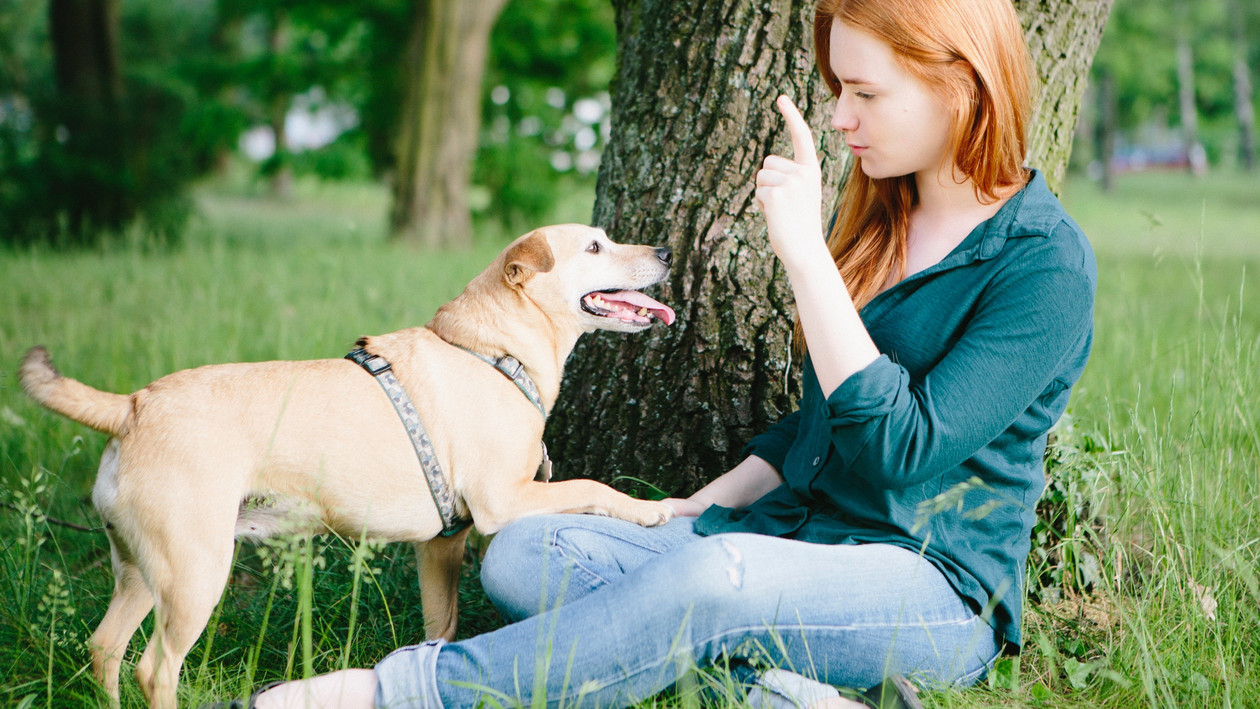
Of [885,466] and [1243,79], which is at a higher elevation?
[1243,79]

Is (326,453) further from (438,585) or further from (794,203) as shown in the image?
(794,203)

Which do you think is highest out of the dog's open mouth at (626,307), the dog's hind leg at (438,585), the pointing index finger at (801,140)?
the pointing index finger at (801,140)

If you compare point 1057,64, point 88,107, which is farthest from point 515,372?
point 88,107

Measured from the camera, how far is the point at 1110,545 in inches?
115

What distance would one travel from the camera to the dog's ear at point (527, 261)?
2.96 m

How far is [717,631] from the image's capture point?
2.12 meters

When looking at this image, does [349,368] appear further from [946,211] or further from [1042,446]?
[1042,446]

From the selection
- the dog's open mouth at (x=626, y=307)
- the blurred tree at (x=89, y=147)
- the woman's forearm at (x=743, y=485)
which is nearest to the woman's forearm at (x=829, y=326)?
the woman's forearm at (x=743, y=485)

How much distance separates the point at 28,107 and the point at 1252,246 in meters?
16.5

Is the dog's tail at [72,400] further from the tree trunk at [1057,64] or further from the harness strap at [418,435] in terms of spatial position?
the tree trunk at [1057,64]

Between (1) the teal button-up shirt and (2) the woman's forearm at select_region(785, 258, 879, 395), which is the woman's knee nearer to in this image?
(1) the teal button-up shirt

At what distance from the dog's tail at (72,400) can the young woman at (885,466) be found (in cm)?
84

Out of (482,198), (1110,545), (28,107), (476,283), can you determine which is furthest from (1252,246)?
(28,107)

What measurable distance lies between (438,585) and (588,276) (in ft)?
3.66
